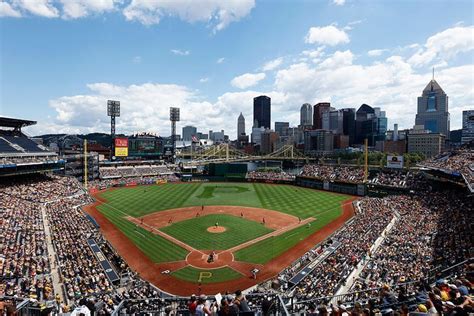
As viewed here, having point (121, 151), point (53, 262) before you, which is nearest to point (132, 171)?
point (121, 151)

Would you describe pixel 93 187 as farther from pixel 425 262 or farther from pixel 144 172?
pixel 425 262

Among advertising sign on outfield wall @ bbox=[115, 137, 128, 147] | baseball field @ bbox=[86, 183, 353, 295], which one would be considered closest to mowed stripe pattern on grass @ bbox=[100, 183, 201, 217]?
baseball field @ bbox=[86, 183, 353, 295]

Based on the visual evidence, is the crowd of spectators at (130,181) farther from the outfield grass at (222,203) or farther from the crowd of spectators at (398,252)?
the crowd of spectators at (398,252)

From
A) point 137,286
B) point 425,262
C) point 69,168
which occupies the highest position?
point 69,168

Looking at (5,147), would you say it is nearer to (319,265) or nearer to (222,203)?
(222,203)

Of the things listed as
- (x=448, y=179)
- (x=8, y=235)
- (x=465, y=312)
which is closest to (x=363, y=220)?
(x=448, y=179)

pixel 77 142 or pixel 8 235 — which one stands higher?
pixel 77 142

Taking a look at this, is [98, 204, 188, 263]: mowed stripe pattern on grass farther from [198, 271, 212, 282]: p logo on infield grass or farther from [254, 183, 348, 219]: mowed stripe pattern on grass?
[254, 183, 348, 219]: mowed stripe pattern on grass

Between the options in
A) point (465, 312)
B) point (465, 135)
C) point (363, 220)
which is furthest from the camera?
point (465, 135)
